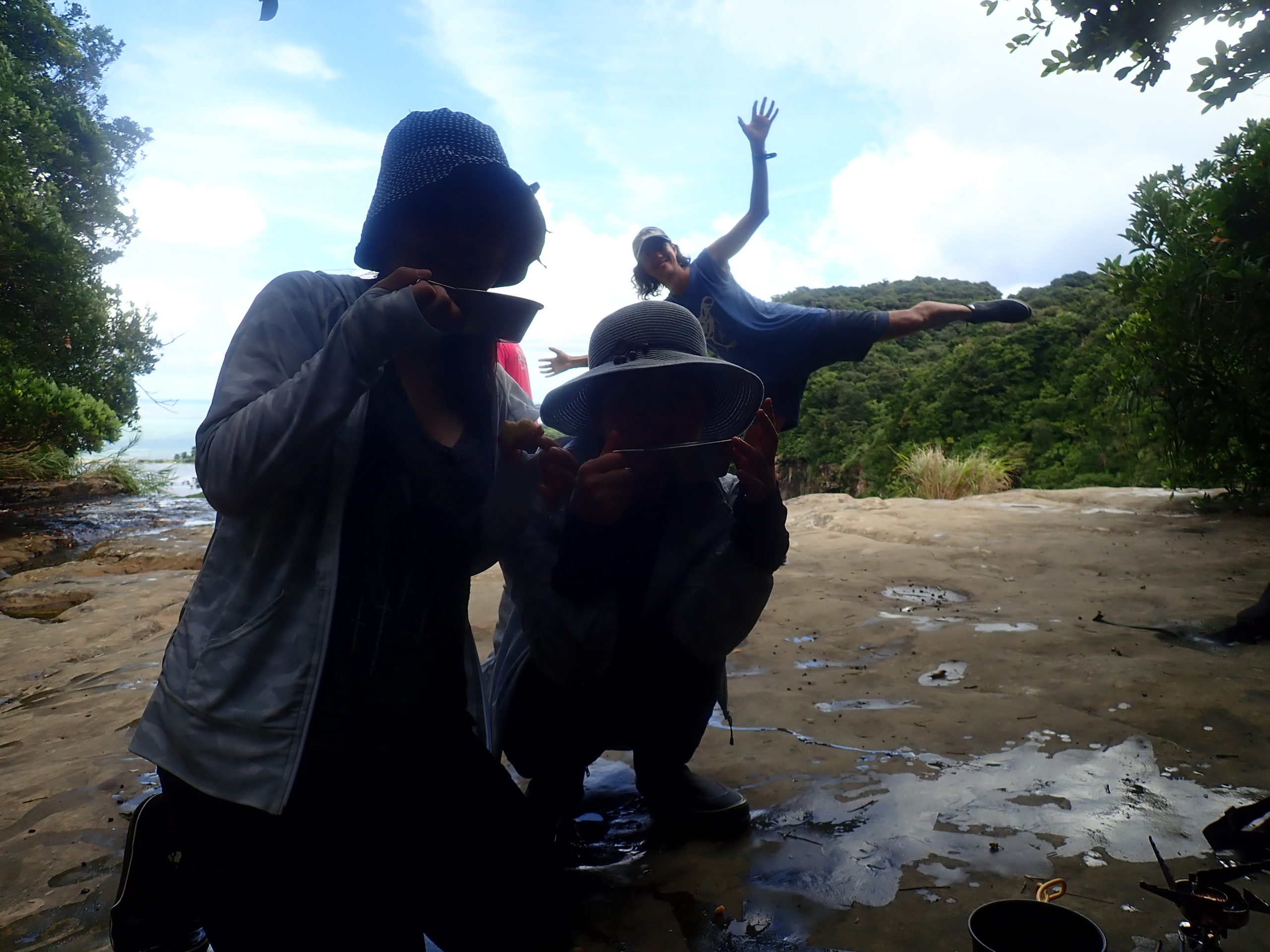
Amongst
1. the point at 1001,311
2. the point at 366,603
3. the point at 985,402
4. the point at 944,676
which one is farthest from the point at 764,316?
the point at 985,402

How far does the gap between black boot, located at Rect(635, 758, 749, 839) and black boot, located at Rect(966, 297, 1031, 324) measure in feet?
8.58

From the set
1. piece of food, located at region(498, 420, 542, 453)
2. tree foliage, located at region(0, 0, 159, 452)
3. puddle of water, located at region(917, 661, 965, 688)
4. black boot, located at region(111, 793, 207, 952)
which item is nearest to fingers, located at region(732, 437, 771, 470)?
piece of food, located at region(498, 420, 542, 453)

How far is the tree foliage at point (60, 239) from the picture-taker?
8.62 m

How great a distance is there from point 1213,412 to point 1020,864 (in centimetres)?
503

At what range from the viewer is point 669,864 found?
184 cm

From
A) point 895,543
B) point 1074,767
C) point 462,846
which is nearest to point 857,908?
point 462,846

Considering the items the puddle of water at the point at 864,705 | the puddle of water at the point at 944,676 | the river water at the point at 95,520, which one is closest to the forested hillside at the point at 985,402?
the puddle of water at the point at 944,676

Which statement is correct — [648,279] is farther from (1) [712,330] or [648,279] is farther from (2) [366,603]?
(2) [366,603]

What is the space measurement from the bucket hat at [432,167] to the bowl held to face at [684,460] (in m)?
0.54

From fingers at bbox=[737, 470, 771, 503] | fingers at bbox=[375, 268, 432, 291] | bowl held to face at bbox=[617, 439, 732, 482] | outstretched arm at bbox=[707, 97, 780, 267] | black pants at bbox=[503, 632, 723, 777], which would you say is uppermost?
outstretched arm at bbox=[707, 97, 780, 267]

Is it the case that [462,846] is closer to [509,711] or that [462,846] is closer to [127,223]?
[509,711]

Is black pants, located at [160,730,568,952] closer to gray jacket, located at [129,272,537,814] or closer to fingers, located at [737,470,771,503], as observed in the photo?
gray jacket, located at [129,272,537,814]

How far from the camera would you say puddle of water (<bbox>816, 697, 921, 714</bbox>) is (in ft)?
9.05

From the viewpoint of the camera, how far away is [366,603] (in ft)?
4.66
